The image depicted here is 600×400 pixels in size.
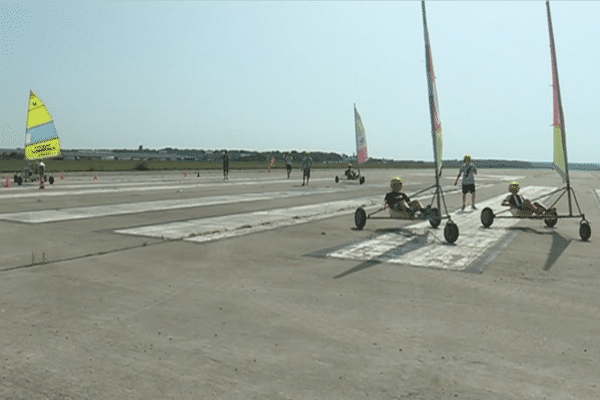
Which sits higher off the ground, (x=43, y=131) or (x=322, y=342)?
(x=43, y=131)

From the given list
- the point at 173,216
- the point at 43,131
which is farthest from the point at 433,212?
the point at 43,131

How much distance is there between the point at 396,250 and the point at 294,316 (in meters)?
4.81

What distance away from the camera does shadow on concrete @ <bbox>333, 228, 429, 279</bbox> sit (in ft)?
27.5

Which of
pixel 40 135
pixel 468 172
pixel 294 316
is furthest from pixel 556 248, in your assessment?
pixel 40 135

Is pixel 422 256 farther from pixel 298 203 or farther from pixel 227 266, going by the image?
pixel 298 203

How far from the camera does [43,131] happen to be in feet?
90.9

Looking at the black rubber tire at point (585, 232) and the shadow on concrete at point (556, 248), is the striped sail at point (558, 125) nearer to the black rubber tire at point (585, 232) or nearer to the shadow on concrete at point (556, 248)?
the black rubber tire at point (585, 232)

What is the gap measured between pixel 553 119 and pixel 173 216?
10.9m

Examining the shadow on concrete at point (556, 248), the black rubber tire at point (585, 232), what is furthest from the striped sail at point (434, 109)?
the black rubber tire at point (585, 232)

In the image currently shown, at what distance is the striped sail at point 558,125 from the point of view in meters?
12.5

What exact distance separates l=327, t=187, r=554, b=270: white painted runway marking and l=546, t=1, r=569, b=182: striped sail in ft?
6.99

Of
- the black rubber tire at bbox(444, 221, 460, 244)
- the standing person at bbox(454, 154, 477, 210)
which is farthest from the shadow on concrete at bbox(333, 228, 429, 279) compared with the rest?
→ the standing person at bbox(454, 154, 477, 210)

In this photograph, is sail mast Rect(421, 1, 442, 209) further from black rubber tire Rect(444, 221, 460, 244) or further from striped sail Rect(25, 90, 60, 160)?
striped sail Rect(25, 90, 60, 160)

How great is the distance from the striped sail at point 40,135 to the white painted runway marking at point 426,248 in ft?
71.2
